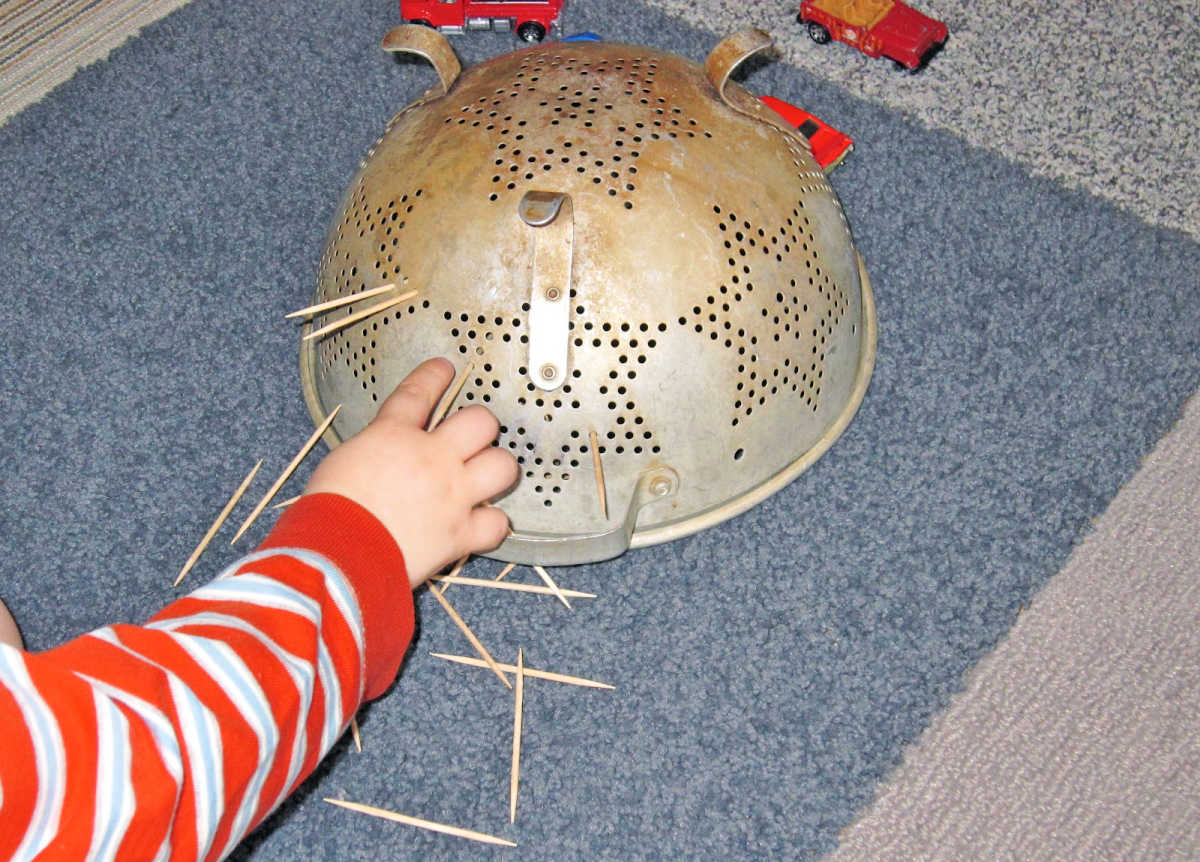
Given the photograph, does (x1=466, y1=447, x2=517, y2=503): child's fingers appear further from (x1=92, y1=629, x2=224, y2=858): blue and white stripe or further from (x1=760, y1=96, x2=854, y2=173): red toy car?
(x1=760, y1=96, x2=854, y2=173): red toy car

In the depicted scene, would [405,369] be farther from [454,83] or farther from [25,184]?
[25,184]

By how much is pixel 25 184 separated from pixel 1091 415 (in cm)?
99

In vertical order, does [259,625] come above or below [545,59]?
below

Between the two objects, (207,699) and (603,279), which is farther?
(603,279)

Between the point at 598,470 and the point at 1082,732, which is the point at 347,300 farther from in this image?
the point at 1082,732

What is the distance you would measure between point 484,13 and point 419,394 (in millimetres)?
576

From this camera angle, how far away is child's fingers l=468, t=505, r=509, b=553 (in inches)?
27.1

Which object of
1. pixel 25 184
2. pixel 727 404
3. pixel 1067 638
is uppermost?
pixel 727 404

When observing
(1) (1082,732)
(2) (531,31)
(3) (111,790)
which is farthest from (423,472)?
(2) (531,31)

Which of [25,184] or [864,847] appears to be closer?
[864,847]

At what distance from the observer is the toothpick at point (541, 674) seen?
2.55 ft

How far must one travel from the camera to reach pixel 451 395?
2.27 ft

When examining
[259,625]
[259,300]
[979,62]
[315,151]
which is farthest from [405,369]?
[979,62]

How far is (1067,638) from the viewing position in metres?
0.81
